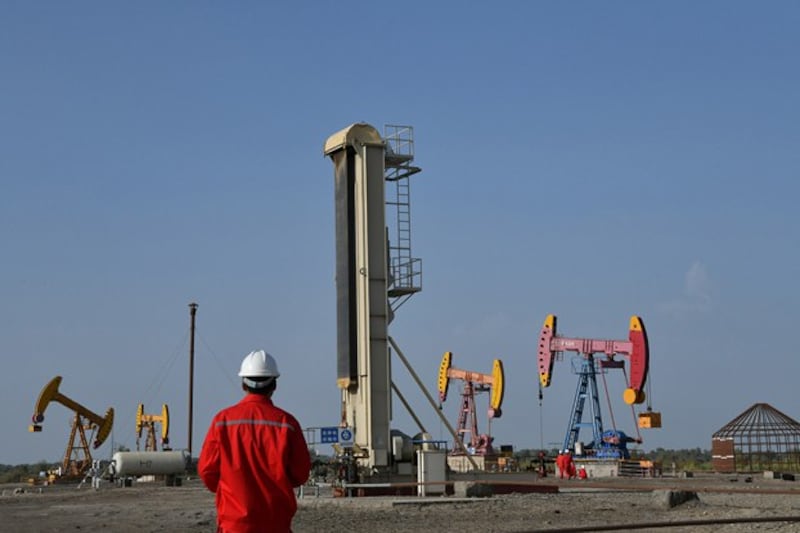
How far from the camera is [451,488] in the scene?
86.7ft

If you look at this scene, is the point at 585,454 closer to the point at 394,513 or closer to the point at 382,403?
the point at 382,403

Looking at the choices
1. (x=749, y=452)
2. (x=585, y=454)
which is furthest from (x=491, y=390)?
(x=749, y=452)

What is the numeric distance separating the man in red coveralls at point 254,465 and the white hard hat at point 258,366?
0.14 meters

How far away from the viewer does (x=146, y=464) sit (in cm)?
4678

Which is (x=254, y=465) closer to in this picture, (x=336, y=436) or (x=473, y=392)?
(x=336, y=436)

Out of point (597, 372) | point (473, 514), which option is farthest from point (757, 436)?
point (473, 514)

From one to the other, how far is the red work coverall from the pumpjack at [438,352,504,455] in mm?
68393

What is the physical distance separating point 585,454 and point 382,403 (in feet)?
96.6

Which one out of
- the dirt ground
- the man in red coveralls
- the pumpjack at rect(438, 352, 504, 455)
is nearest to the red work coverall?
the man in red coveralls

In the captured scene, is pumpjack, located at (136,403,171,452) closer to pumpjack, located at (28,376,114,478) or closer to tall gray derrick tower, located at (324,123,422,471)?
pumpjack, located at (28,376,114,478)

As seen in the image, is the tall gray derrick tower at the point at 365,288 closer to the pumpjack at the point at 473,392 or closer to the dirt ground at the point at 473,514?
the dirt ground at the point at 473,514

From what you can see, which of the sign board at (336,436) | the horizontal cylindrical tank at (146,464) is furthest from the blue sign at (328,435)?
the horizontal cylindrical tank at (146,464)

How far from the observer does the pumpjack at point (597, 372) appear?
5322 cm

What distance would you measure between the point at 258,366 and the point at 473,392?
74209 mm
